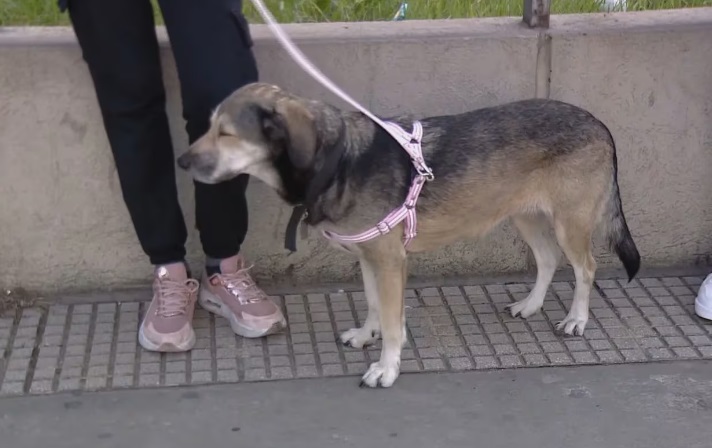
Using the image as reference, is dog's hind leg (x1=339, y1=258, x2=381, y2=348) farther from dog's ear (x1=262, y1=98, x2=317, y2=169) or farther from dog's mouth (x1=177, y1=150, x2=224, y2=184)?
dog's mouth (x1=177, y1=150, x2=224, y2=184)

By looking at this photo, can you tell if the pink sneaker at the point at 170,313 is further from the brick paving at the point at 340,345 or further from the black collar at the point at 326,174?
the black collar at the point at 326,174

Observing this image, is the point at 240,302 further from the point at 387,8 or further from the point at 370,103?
the point at 387,8

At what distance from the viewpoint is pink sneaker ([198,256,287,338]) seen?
4305 millimetres

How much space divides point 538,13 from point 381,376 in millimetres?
1736

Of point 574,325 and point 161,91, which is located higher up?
point 161,91

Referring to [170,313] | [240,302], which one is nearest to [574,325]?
[240,302]

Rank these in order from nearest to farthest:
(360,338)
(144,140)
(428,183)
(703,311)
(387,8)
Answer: (428,183)
(144,140)
(360,338)
(703,311)
(387,8)

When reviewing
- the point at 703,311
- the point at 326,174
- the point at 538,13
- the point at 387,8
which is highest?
the point at 538,13

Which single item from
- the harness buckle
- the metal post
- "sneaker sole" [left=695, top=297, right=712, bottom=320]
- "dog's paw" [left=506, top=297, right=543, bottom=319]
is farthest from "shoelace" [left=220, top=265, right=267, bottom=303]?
"sneaker sole" [left=695, top=297, right=712, bottom=320]

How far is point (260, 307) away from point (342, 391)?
58 cm

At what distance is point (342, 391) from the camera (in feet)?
13.0

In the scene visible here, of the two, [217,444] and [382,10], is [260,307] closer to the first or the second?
[217,444]

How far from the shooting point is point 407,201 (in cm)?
396

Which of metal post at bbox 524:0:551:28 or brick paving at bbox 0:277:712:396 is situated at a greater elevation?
metal post at bbox 524:0:551:28
